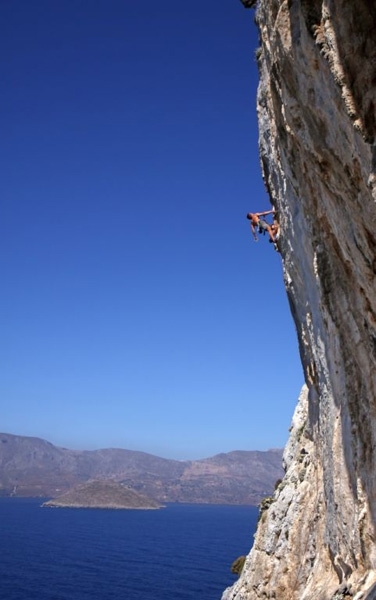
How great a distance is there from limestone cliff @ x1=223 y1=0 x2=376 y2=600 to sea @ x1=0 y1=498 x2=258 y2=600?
51841mm

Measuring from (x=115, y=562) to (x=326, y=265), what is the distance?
3732 inches

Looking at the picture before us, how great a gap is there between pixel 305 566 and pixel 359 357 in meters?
11.1

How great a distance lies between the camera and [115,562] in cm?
9538

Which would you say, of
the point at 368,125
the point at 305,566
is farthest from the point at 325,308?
the point at 305,566

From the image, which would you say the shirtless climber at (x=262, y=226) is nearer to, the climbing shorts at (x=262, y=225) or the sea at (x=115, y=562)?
the climbing shorts at (x=262, y=225)

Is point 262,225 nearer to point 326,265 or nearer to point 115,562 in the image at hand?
point 326,265

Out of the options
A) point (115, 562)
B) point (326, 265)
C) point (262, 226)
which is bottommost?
point (115, 562)

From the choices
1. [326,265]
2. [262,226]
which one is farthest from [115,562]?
[326,265]

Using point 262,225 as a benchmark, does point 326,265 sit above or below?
below

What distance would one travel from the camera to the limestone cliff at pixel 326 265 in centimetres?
953

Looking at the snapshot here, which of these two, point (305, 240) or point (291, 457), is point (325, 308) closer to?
point (305, 240)

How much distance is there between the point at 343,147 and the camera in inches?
410

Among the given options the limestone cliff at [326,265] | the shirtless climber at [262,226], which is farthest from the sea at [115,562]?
the shirtless climber at [262,226]

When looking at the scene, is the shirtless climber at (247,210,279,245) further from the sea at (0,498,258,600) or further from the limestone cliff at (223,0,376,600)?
the sea at (0,498,258,600)
